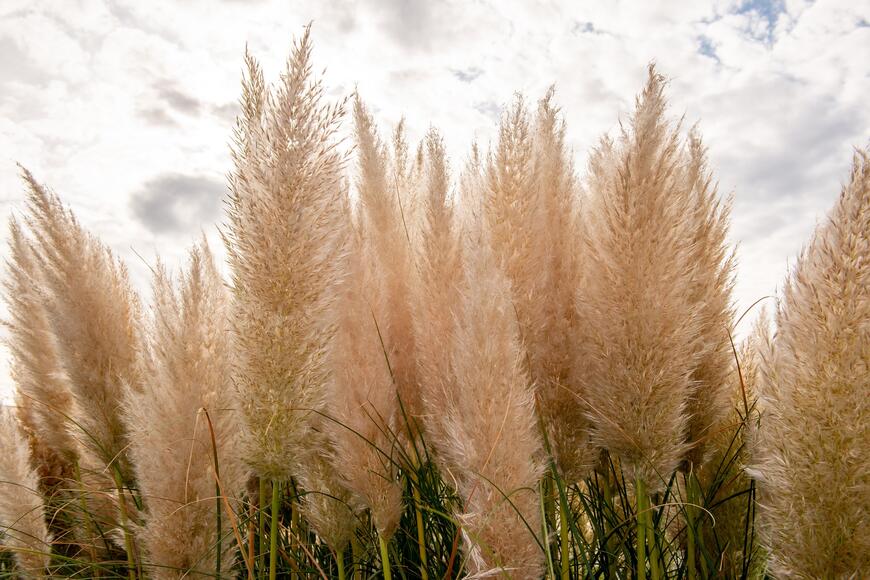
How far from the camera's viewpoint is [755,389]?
2.64m

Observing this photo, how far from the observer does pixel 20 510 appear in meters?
2.92

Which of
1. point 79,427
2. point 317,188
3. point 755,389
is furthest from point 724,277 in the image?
point 79,427

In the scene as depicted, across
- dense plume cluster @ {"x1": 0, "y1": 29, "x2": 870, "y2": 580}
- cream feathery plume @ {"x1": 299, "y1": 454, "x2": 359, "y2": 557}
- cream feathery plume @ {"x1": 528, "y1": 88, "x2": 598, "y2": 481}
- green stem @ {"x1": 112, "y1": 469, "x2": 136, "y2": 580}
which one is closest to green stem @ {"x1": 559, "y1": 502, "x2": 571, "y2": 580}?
dense plume cluster @ {"x1": 0, "y1": 29, "x2": 870, "y2": 580}

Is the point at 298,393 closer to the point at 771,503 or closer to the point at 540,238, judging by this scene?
the point at 540,238

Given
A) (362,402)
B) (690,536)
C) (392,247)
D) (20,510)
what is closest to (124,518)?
(20,510)

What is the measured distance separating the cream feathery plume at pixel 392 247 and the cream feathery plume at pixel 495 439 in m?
0.58

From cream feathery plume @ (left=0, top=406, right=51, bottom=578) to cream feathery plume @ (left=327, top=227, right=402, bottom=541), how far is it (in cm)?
187

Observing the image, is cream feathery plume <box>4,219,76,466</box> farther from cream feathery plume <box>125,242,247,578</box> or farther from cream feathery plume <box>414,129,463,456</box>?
cream feathery plume <box>414,129,463,456</box>

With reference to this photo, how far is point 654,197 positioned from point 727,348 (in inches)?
32.5

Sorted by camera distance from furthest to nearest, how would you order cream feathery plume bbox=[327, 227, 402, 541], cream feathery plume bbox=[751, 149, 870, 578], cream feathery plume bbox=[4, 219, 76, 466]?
cream feathery plume bbox=[4, 219, 76, 466], cream feathery plume bbox=[327, 227, 402, 541], cream feathery plume bbox=[751, 149, 870, 578]

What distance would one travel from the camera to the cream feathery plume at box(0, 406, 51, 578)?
2896 millimetres

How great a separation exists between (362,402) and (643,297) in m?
0.92

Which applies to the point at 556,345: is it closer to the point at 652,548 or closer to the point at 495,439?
the point at 495,439

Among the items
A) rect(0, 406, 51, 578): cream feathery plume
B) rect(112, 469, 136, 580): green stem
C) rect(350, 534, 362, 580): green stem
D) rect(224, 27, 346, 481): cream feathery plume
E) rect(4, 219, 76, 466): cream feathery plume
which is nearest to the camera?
rect(224, 27, 346, 481): cream feathery plume
